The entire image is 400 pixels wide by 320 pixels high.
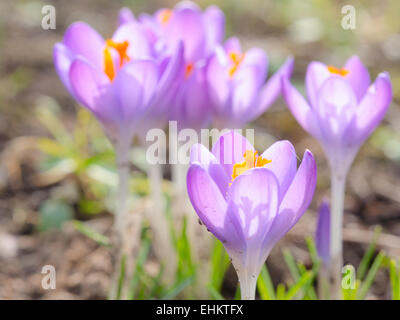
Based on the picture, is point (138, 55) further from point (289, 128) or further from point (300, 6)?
point (300, 6)

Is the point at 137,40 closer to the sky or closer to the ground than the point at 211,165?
closer to the sky

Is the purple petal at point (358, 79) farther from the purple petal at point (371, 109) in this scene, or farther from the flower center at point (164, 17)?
the flower center at point (164, 17)

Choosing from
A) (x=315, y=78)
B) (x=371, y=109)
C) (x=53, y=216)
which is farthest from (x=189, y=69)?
(x=53, y=216)

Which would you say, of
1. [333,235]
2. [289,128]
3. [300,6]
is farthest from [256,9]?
[333,235]

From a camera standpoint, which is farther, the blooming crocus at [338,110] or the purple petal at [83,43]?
the purple petal at [83,43]

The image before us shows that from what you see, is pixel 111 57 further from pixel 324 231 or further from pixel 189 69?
pixel 324 231

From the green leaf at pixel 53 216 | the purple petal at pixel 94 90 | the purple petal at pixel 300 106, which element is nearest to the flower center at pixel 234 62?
the purple petal at pixel 300 106

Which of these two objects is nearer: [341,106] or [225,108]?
[341,106]
